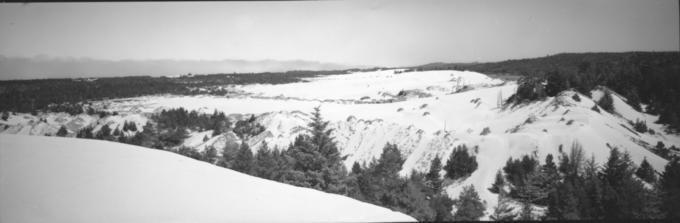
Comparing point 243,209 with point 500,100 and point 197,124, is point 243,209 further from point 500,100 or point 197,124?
point 197,124

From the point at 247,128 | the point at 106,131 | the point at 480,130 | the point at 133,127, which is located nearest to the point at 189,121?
the point at 133,127

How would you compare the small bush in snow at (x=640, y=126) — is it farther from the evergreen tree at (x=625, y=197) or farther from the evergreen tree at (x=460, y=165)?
the evergreen tree at (x=460, y=165)

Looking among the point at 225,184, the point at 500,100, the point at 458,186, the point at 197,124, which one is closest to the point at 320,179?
the point at 458,186

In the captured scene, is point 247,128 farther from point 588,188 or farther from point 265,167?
point 588,188

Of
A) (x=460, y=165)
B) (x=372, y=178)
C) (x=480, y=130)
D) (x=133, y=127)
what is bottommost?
(x=133, y=127)

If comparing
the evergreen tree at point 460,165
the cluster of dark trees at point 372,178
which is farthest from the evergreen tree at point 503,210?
the evergreen tree at point 460,165

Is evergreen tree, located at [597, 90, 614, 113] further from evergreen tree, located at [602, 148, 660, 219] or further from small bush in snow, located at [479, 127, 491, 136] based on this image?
evergreen tree, located at [602, 148, 660, 219]

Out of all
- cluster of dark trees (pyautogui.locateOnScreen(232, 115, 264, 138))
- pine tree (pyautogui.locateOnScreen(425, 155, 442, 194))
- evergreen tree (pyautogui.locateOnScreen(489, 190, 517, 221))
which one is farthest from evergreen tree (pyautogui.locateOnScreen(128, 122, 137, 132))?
evergreen tree (pyautogui.locateOnScreen(489, 190, 517, 221))
